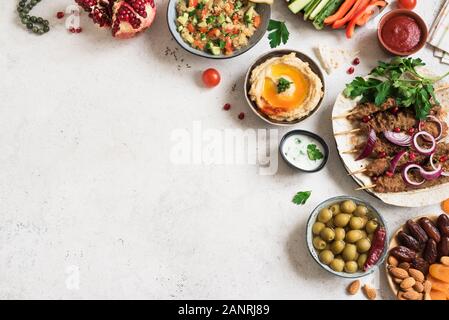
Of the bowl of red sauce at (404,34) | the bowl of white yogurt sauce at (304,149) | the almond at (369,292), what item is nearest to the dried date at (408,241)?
the almond at (369,292)

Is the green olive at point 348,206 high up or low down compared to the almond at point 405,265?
up

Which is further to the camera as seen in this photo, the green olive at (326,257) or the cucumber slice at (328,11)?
the cucumber slice at (328,11)

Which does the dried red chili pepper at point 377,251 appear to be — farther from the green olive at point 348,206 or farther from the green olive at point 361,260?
the green olive at point 348,206

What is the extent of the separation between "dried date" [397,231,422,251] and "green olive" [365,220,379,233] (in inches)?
10.0

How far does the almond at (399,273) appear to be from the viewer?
15.1 ft

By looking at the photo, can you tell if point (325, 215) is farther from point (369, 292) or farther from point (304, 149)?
point (369, 292)

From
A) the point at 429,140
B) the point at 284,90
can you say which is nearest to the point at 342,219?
the point at 429,140

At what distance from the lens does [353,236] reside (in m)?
4.55

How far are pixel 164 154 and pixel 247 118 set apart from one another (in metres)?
0.76

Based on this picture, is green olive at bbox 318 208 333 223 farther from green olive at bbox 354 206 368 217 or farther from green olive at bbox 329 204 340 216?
green olive at bbox 354 206 368 217

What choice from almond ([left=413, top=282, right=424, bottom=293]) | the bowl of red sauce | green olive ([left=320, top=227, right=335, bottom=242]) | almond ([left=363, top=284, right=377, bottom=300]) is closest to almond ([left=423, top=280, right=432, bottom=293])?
almond ([left=413, top=282, right=424, bottom=293])

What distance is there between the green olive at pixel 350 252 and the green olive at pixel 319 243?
172mm

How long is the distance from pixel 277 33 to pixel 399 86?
1084mm

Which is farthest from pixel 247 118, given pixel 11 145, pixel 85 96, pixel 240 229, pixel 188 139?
pixel 11 145
